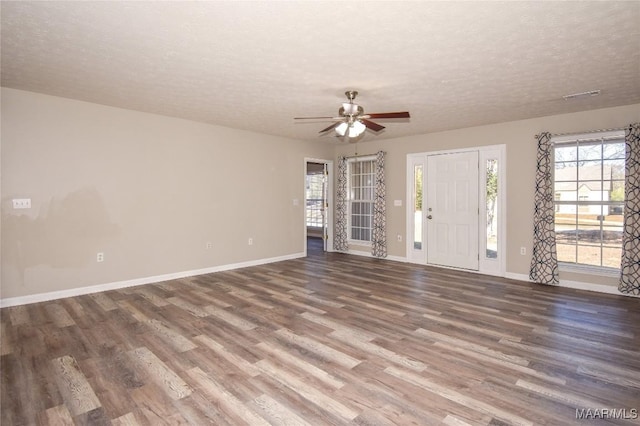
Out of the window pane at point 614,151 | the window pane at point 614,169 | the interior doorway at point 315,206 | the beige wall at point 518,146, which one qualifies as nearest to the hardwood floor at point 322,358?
the beige wall at point 518,146

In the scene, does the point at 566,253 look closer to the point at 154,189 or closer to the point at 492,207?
the point at 492,207

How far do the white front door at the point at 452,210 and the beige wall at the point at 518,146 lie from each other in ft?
1.07

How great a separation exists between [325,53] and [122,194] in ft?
12.5

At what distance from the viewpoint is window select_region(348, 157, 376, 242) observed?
783 centimetres

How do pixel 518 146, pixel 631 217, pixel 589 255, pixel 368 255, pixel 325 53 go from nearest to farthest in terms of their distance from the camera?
pixel 325 53
pixel 631 217
pixel 589 255
pixel 518 146
pixel 368 255

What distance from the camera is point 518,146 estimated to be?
5.55 m

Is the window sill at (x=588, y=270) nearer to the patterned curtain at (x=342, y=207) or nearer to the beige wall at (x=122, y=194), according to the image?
the patterned curtain at (x=342, y=207)

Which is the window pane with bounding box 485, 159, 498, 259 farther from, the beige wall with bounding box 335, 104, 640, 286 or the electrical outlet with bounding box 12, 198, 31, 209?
the electrical outlet with bounding box 12, 198, 31, 209

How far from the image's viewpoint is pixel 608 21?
2.51 m

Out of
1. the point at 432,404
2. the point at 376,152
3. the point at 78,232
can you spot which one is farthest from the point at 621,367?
the point at 78,232

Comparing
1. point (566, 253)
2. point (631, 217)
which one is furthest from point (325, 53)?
point (566, 253)

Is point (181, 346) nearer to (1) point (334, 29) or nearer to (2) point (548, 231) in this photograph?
(1) point (334, 29)

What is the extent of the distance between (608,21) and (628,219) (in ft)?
11.0

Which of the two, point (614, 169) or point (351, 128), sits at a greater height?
point (351, 128)
